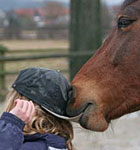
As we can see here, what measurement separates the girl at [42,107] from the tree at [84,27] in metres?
5.86

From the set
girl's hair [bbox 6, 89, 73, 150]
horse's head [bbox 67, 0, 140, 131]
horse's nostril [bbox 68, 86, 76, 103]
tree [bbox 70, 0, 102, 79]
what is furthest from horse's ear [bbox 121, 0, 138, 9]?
tree [bbox 70, 0, 102, 79]

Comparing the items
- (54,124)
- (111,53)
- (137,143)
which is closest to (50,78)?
(54,124)

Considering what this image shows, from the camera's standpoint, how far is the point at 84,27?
8312 mm

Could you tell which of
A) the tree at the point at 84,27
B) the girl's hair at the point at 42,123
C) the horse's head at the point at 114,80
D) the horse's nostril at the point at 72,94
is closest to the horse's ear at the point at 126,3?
the horse's head at the point at 114,80

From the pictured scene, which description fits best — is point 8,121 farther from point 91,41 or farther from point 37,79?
point 91,41

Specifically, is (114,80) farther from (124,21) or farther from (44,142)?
(44,142)

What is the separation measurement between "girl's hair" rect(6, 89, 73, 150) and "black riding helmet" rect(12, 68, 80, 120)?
1.4 inches

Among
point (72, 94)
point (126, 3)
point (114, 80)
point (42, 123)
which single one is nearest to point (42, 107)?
point (42, 123)

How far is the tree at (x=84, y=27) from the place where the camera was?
8.23 meters

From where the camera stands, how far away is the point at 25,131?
7.52 ft

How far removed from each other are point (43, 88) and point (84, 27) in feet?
20.0

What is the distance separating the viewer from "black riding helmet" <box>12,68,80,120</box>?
2295 millimetres

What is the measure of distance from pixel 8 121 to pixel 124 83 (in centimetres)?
71

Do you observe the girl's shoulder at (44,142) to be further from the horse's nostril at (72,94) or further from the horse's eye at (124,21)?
the horse's eye at (124,21)
